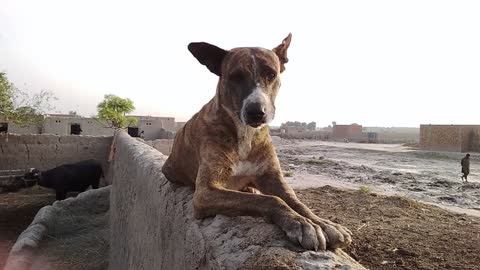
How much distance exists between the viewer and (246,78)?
2.79 m

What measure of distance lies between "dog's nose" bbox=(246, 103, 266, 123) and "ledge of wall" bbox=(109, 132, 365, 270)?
0.73 m

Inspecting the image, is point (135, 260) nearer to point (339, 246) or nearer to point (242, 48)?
point (242, 48)

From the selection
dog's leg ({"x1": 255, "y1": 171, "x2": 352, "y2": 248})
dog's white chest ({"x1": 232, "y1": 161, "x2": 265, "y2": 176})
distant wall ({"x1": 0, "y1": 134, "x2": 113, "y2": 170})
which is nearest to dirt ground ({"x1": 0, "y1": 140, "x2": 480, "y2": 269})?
dog's leg ({"x1": 255, "y1": 171, "x2": 352, "y2": 248})

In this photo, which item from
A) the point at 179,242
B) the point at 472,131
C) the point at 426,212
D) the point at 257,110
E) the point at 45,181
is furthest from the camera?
the point at 472,131

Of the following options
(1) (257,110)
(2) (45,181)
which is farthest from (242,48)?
(2) (45,181)

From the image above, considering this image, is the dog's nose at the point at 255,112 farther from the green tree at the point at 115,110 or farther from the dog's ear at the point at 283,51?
the green tree at the point at 115,110

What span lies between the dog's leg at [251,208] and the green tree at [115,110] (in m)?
30.1

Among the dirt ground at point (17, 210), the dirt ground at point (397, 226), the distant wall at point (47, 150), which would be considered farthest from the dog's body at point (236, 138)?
the distant wall at point (47, 150)

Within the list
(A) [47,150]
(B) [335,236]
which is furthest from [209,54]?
(A) [47,150]

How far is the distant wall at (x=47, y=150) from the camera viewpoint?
13672 mm

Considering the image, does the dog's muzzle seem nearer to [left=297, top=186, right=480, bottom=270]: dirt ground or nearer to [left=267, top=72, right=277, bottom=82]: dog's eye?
[left=267, top=72, right=277, bottom=82]: dog's eye

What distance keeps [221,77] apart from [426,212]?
15.8 ft

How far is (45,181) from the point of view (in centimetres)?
1223

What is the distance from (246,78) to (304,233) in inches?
57.2
